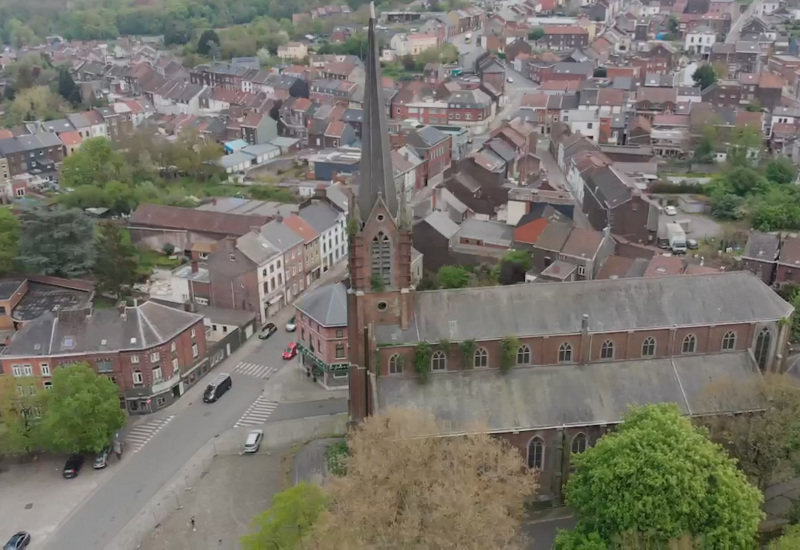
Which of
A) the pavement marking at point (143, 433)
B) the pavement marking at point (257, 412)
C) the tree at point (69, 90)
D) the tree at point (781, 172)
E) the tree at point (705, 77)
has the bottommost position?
the pavement marking at point (143, 433)

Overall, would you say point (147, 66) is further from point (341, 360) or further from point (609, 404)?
A: point (609, 404)

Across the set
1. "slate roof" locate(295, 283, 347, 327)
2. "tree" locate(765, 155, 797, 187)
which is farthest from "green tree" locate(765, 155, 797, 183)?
"slate roof" locate(295, 283, 347, 327)

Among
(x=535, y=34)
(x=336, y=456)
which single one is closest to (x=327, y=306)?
(x=336, y=456)

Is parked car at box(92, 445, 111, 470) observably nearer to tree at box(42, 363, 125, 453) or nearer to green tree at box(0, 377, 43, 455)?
tree at box(42, 363, 125, 453)

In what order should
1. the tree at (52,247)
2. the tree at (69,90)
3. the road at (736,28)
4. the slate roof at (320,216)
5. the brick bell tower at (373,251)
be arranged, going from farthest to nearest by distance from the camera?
1. the road at (736,28)
2. the tree at (69,90)
3. the slate roof at (320,216)
4. the tree at (52,247)
5. the brick bell tower at (373,251)

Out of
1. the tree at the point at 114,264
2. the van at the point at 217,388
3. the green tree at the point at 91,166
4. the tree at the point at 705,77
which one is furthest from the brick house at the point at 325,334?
the tree at the point at 705,77

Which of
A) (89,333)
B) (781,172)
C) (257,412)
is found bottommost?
(257,412)

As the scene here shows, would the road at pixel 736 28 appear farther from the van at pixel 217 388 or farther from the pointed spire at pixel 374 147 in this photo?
the pointed spire at pixel 374 147

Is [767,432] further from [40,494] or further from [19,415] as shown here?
[19,415]
